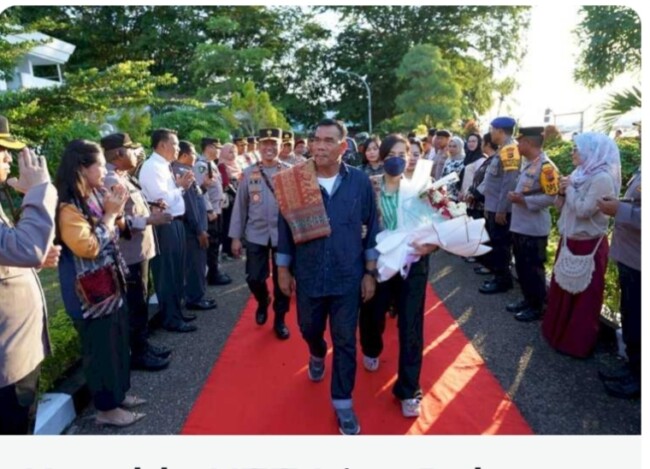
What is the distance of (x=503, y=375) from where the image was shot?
3.33 m

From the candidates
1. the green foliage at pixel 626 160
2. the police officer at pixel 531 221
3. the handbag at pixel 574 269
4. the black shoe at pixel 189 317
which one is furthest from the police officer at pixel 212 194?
the green foliage at pixel 626 160

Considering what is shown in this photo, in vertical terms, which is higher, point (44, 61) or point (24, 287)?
point (44, 61)

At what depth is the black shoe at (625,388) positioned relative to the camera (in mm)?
2916

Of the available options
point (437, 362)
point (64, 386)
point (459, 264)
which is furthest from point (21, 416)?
point (459, 264)

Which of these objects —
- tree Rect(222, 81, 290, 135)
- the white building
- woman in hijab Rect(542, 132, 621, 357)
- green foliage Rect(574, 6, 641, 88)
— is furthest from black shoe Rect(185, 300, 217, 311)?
tree Rect(222, 81, 290, 135)

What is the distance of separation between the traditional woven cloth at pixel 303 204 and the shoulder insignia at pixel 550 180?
2089 mm

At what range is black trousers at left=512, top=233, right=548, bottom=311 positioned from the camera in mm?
4160

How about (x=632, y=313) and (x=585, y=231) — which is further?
(x=585, y=231)

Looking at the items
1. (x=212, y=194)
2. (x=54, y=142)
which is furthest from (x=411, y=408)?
(x=54, y=142)

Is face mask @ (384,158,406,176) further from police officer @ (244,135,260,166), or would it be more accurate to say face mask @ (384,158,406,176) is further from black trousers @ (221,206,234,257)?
police officer @ (244,135,260,166)

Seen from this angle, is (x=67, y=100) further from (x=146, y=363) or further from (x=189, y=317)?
(x=146, y=363)

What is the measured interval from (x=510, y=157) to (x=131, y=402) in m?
4.02

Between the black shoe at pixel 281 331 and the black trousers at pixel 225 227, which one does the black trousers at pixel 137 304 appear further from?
the black trousers at pixel 225 227

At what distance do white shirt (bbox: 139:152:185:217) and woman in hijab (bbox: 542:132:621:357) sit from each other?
3.15 metres
